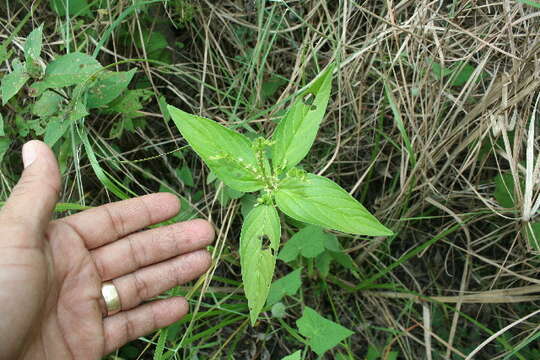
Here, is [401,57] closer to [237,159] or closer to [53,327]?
[237,159]

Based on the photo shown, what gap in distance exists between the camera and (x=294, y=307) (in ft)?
9.73

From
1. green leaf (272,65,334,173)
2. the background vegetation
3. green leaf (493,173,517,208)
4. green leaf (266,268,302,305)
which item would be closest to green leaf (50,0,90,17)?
the background vegetation

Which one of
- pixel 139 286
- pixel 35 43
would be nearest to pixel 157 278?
pixel 139 286

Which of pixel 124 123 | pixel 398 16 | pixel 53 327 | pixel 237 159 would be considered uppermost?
pixel 398 16

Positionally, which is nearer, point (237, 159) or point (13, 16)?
point (237, 159)

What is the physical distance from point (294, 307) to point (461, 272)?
3.49 feet

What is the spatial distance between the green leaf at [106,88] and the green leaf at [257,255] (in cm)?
113

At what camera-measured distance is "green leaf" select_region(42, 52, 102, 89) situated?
2.47 meters

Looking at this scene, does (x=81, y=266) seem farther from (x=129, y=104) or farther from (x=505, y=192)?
(x=505, y=192)

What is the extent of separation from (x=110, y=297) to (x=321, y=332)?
1088 millimetres

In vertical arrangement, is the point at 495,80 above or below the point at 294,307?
above

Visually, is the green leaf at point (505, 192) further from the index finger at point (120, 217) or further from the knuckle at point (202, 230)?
the index finger at point (120, 217)

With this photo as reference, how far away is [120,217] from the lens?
256 cm

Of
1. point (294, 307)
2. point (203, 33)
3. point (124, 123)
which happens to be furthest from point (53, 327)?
point (203, 33)
